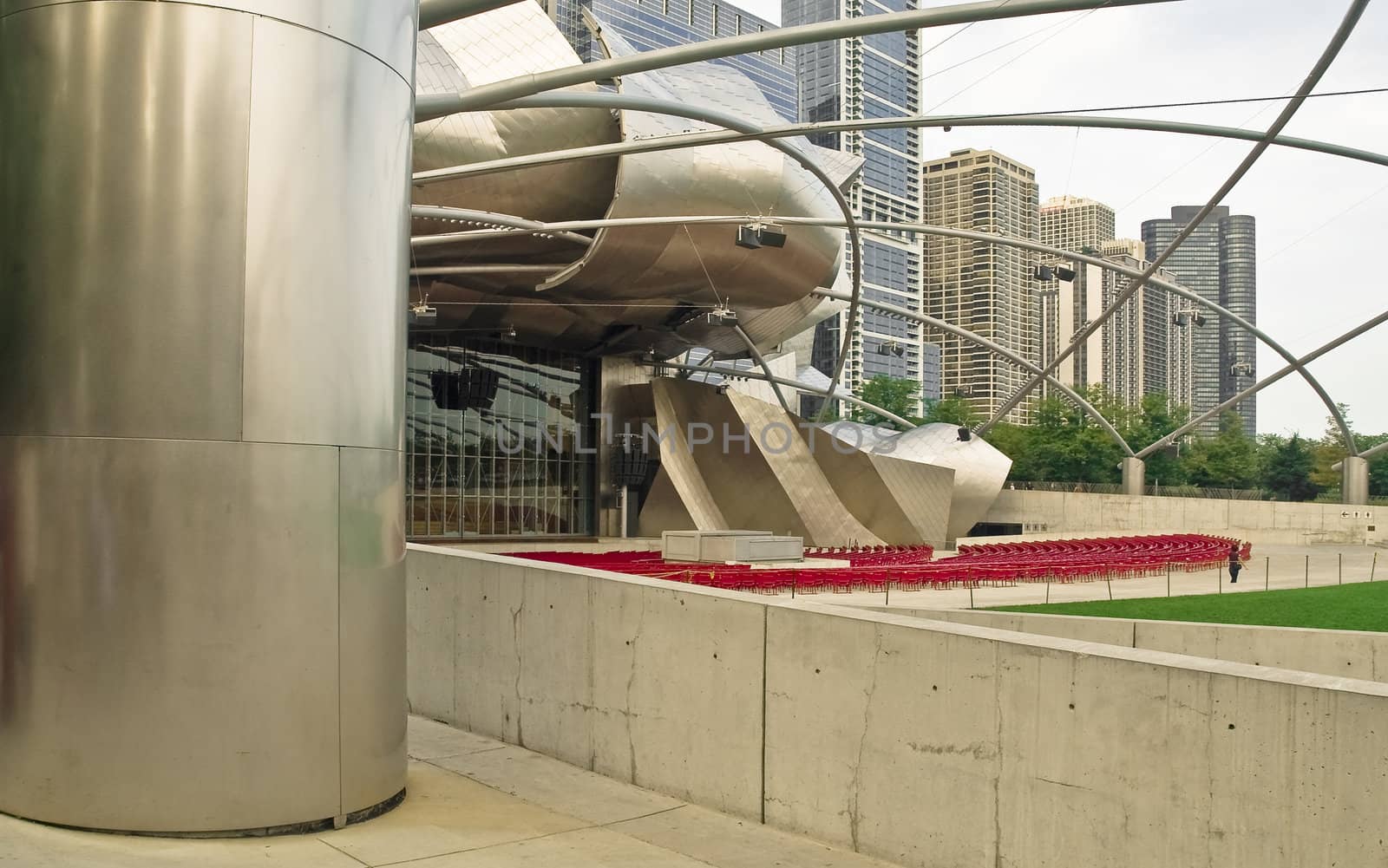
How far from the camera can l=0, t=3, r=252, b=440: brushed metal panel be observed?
5.92m

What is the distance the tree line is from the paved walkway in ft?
264

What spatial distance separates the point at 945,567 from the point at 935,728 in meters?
21.3

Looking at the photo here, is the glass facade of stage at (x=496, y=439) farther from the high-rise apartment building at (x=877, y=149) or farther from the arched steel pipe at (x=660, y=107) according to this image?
the arched steel pipe at (x=660, y=107)

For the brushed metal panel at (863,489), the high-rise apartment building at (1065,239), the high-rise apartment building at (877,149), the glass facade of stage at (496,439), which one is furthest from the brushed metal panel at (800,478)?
the high-rise apartment building at (1065,239)

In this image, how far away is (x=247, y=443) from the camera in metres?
6.05

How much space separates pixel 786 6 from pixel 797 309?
62.2 meters

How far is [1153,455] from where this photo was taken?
83000 millimetres

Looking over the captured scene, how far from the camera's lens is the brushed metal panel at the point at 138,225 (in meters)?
5.92

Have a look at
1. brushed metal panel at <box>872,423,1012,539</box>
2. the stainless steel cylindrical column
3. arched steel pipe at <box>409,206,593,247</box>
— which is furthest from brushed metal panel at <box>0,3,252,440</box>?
brushed metal panel at <box>872,423,1012,539</box>

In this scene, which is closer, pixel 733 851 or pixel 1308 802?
pixel 1308 802

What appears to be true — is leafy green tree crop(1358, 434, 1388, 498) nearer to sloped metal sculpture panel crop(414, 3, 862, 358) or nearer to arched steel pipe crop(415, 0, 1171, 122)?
sloped metal sculpture panel crop(414, 3, 862, 358)

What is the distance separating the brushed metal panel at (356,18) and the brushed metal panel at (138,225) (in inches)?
5.2

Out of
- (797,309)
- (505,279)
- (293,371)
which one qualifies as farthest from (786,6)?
(293,371)

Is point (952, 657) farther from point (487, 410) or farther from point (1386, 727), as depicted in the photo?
point (487, 410)
